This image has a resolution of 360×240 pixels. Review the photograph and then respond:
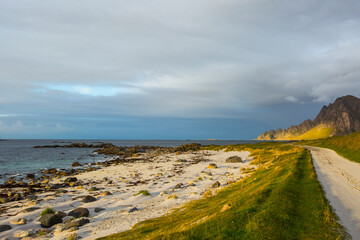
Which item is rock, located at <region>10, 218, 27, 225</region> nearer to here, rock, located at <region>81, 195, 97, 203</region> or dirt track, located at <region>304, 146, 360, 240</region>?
rock, located at <region>81, 195, 97, 203</region>

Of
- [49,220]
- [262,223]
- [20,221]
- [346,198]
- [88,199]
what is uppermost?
[262,223]

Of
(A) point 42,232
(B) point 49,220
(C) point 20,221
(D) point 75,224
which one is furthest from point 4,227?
(D) point 75,224

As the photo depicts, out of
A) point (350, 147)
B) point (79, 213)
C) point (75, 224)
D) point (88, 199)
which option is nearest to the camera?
point (75, 224)

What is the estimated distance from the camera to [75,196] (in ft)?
65.6

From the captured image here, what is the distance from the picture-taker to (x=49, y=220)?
12867 mm

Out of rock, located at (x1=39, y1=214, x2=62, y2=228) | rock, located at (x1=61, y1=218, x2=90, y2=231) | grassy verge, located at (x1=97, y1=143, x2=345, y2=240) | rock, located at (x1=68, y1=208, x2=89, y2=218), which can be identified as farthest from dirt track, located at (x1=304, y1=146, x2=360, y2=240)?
rock, located at (x1=39, y1=214, x2=62, y2=228)

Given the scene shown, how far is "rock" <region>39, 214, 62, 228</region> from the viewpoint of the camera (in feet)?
41.8

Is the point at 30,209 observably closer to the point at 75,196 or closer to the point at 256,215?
the point at 75,196

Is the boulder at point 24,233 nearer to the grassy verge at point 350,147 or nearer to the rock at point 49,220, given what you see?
the rock at point 49,220

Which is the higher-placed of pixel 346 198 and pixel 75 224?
pixel 346 198

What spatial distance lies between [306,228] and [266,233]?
87.5 inches

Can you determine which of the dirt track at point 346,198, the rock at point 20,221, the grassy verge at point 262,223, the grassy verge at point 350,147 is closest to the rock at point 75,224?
the rock at point 20,221

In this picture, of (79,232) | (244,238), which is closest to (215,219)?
(244,238)

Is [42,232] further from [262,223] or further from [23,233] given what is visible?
[262,223]
